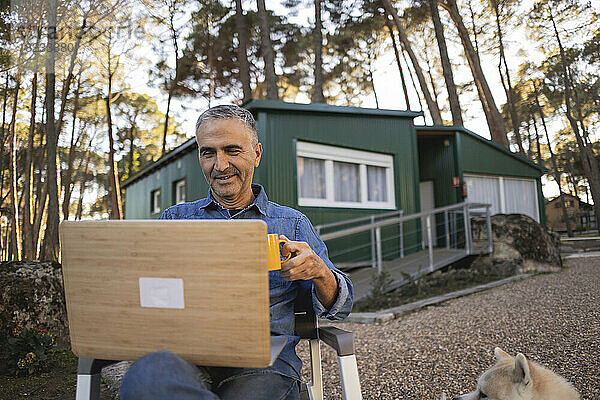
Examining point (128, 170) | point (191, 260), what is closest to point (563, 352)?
point (191, 260)

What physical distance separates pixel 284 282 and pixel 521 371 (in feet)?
3.01

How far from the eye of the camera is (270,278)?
1.72 metres

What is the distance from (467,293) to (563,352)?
260cm

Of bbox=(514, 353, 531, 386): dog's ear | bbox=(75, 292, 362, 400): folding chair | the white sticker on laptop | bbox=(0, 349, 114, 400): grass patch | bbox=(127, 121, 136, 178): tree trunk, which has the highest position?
bbox=(127, 121, 136, 178): tree trunk

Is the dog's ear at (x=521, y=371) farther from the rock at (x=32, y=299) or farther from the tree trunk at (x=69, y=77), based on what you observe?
the tree trunk at (x=69, y=77)

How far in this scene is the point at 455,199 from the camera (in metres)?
10.3

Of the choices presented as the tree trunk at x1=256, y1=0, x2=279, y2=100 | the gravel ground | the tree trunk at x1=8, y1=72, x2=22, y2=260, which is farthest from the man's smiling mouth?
the tree trunk at x1=256, y1=0, x2=279, y2=100

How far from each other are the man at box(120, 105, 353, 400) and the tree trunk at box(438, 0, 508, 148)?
41.4 ft

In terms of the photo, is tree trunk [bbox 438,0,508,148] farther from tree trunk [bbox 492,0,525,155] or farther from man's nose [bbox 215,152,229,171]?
man's nose [bbox 215,152,229,171]

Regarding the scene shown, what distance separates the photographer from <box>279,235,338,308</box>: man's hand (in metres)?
1.33

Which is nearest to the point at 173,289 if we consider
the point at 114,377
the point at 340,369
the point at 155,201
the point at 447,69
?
the point at 340,369

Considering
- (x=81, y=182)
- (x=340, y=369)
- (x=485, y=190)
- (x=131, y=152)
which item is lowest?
(x=340, y=369)

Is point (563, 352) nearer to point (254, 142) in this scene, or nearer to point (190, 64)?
point (254, 142)

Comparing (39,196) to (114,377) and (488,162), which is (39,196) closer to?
(488,162)
